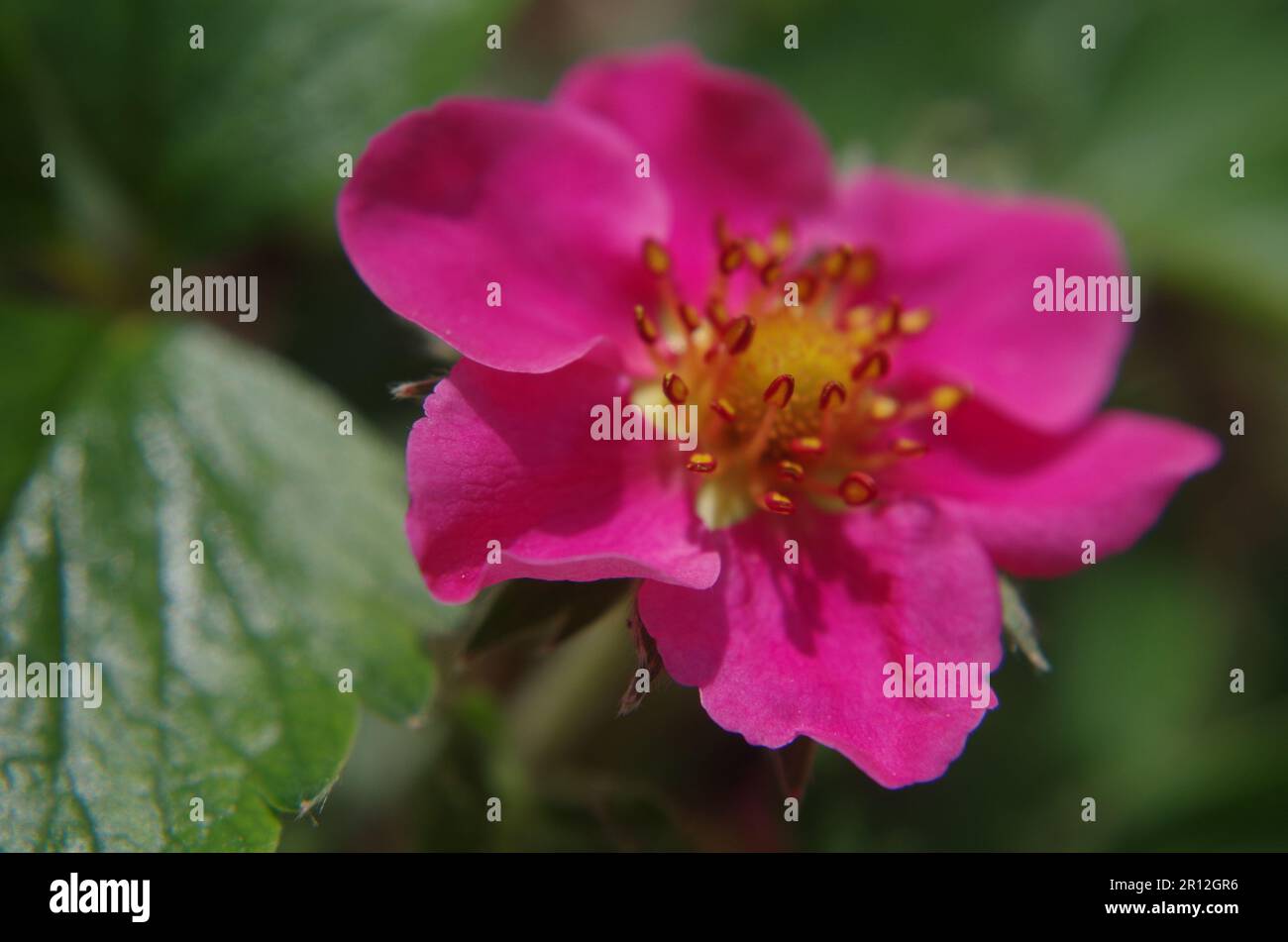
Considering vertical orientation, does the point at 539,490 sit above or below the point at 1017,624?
above

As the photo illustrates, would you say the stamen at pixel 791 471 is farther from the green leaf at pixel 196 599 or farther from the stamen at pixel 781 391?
the green leaf at pixel 196 599

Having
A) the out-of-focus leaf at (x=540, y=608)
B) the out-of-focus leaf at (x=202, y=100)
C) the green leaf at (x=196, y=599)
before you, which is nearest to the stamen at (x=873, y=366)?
the out-of-focus leaf at (x=540, y=608)

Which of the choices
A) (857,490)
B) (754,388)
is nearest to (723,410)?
(754,388)

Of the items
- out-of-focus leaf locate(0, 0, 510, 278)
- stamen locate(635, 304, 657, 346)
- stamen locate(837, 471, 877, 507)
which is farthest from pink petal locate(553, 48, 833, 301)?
out-of-focus leaf locate(0, 0, 510, 278)

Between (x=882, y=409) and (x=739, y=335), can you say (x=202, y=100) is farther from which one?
(x=882, y=409)

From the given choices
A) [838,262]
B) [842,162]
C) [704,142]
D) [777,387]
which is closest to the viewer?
[777,387]
